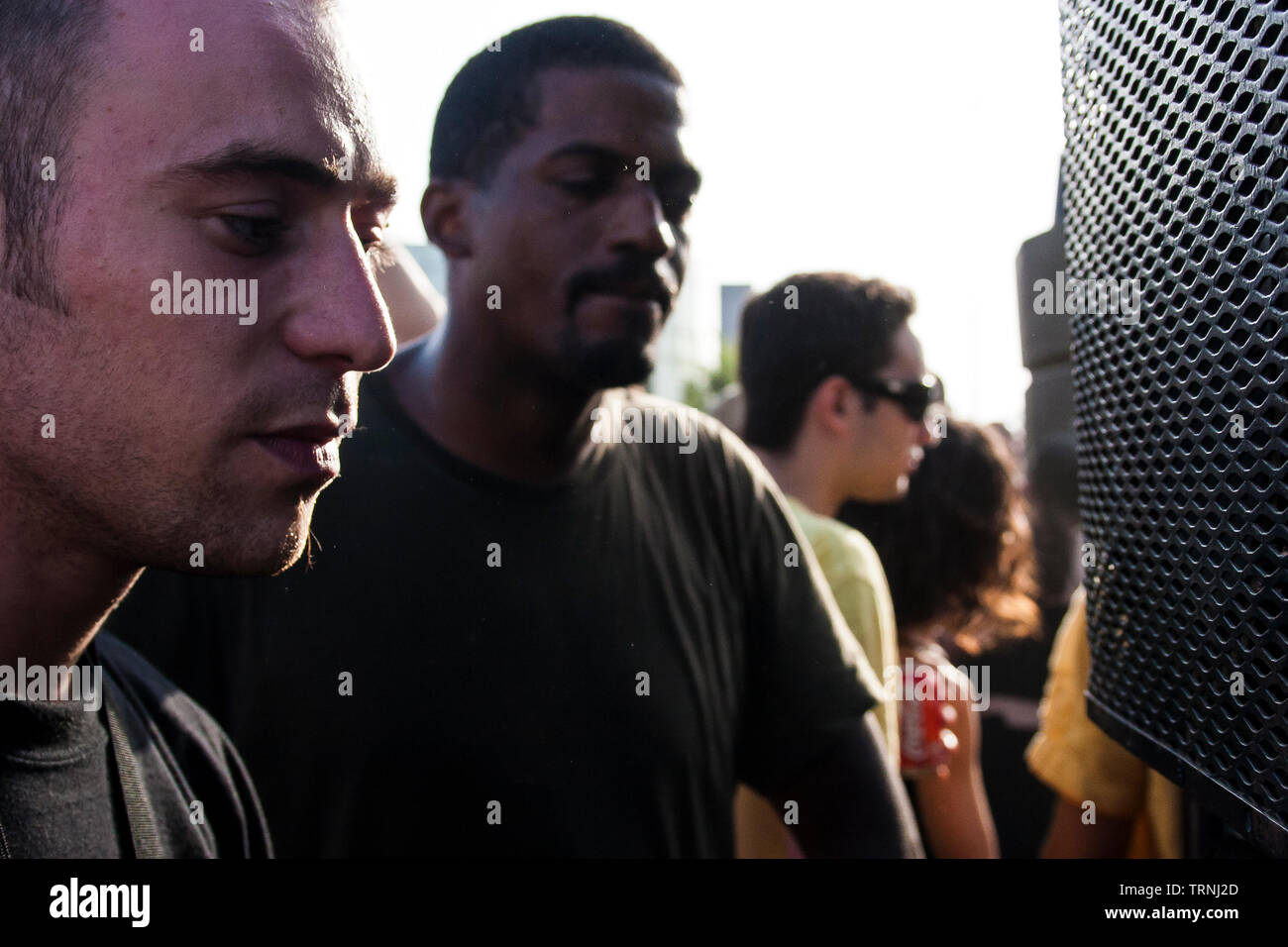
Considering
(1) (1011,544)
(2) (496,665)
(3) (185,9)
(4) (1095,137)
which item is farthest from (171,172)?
(1) (1011,544)

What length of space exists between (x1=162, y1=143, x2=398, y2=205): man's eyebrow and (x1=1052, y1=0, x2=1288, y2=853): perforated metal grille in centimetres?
72

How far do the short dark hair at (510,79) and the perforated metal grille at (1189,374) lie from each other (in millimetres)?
520

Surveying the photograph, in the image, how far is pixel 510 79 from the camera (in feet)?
4.32

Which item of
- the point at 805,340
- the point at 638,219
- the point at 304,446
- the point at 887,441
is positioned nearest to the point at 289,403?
the point at 304,446

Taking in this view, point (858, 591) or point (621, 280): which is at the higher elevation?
point (621, 280)

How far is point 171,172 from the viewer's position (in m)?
0.91

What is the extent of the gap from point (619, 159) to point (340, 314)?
0.51 meters

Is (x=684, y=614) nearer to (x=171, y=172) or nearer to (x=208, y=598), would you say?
(x=208, y=598)

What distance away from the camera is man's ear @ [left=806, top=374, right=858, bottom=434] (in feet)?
5.62

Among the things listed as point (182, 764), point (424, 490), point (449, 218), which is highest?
point (449, 218)

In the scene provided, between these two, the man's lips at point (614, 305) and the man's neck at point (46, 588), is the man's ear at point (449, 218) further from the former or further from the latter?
the man's neck at point (46, 588)

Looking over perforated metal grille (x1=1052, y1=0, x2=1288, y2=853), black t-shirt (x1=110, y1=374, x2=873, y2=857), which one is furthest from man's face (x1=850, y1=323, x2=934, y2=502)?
perforated metal grille (x1=1052, y1=0, x2=1288, y2=853)

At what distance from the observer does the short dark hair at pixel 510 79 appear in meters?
1.23

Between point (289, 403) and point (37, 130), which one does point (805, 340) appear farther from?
point (37, 130)
